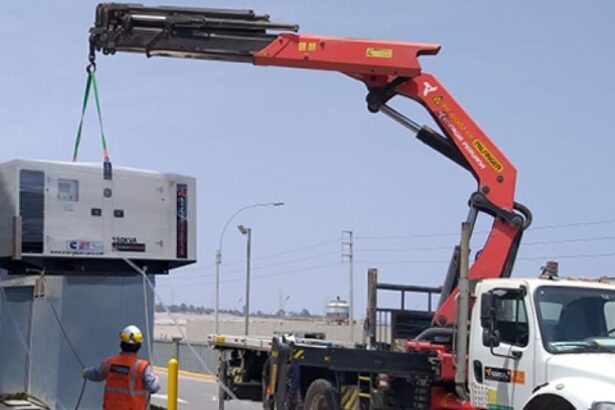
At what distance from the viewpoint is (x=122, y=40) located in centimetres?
1169

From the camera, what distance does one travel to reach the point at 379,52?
40.6 feet

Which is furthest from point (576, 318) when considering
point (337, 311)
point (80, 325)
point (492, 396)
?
point (337, 311)

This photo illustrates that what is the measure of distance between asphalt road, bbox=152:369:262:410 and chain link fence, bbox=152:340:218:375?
3.74ft

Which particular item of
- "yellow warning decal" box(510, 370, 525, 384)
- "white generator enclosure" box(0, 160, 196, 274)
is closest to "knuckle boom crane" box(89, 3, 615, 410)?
"yellow warning decal" box(510, 370, 525, 384)

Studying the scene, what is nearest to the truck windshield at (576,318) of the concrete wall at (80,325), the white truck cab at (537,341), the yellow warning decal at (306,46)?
the white truck cab at (537,341)

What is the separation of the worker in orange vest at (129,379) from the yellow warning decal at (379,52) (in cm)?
500

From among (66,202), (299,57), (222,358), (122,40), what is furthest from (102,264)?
(222,358)

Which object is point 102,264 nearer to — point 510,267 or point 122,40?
point 122,40

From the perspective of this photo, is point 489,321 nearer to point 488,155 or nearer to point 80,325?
point 488,155

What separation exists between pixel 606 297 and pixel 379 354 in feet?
8.80

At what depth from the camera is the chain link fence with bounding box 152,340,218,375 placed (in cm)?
3319

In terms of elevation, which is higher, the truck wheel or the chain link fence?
the truck wheel

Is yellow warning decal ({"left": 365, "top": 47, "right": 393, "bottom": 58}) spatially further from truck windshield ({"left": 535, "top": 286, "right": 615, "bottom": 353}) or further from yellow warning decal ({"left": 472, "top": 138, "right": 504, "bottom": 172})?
truck windshield ({"left": 535, "top": 286, "right": 615, "bottom": 353})

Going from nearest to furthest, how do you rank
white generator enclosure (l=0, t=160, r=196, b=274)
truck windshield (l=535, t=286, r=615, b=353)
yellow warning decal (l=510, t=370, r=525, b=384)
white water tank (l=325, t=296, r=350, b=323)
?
truck windshield (l=535, t=286, r=615, b=353) → yellow warning decal (l=510, t=370, r=525, b=384) → white generator enclosure (l=0, t=160, r=196, b=274) → white water tank (l=325, t=296, r=350, b=323)
